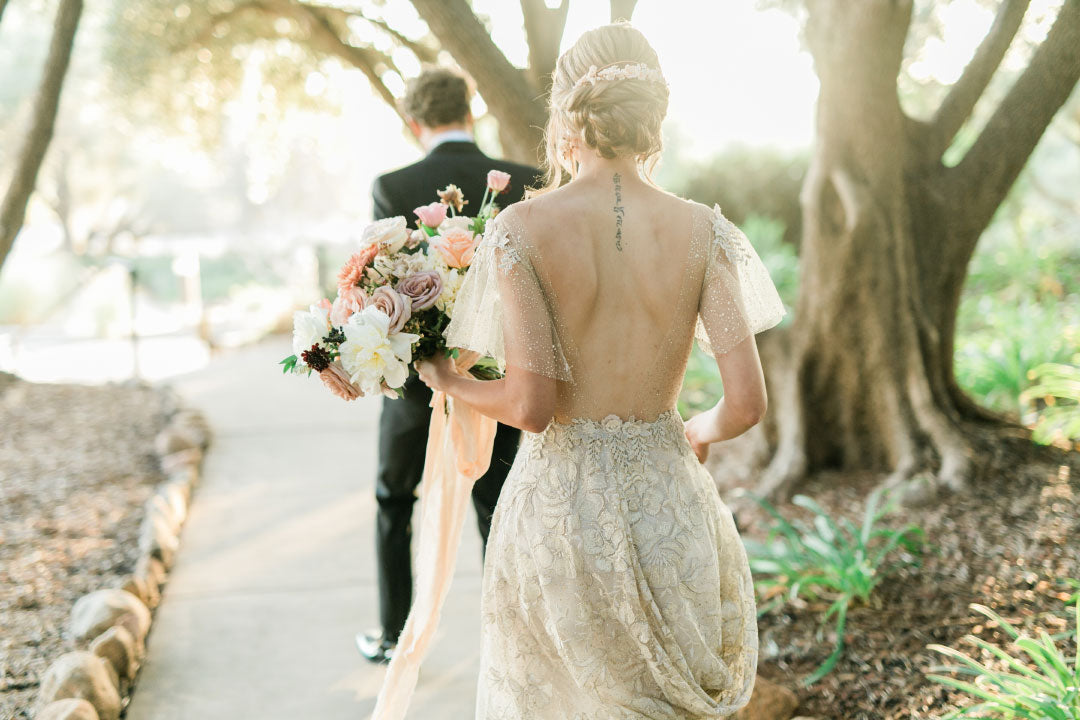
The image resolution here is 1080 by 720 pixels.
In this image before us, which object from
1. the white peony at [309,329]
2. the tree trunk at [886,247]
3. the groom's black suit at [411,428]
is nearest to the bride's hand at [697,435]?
the white peony at [309,329]

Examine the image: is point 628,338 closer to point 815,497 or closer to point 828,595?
point 828,595

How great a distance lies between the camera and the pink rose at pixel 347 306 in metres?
2.16

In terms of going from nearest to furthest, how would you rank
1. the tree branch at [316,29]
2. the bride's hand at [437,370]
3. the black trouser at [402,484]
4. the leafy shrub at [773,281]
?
the bride's hand at [437,370], the black trouser at [402,484], the leafy shrub at [773,281], the tree branch at [316,29]

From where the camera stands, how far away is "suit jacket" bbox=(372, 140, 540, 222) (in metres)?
3.09

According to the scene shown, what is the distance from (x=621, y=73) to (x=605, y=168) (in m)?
0.19

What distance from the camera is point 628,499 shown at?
1.95 meters

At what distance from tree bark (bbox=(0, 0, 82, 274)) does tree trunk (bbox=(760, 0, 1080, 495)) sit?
4.16 meters

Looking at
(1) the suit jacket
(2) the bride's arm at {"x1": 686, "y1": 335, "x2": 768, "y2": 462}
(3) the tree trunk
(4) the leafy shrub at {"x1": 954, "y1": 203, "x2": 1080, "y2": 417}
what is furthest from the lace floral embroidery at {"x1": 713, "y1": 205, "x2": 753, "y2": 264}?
(4) the leafy shrub at {"x1": 954, "y1": 203, "x2": 1080, "y2": 417}

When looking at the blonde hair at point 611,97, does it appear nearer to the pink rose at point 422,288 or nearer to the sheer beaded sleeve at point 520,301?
the sheer beaded sleeve at point 520,301

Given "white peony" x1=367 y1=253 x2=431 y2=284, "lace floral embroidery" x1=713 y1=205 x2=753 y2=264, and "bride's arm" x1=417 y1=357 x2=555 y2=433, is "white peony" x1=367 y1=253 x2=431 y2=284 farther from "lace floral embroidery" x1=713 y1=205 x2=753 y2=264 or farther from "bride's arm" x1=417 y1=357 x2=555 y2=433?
"lace floral embroidery" x1=713 y1=205 x2=753 y2=264

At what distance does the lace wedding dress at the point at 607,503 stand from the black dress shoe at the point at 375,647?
4.60 ft

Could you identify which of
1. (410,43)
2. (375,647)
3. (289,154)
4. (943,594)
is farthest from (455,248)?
(289,154)

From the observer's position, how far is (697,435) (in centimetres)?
205

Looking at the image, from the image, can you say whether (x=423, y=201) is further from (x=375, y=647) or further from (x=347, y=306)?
(x=375, y=647)
